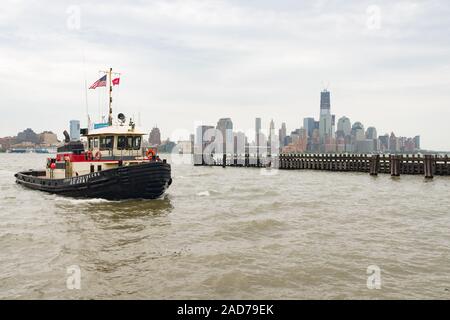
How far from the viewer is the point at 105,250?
44.7 feet

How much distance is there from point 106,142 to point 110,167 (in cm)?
178

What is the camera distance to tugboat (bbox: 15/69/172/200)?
23906 mm

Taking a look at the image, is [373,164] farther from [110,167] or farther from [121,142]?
[110,167]

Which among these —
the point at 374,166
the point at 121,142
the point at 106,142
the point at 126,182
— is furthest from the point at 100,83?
the point at 374,166

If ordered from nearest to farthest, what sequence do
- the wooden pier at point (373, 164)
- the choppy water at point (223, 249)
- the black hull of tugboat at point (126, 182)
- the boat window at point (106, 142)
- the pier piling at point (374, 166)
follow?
the choppy water at point (223, 249), the black hull of tugboat at point (126, 182), the boat window at point (106, 142), the wooden pier at point (373, 164), the pier piling at point (374, 166)

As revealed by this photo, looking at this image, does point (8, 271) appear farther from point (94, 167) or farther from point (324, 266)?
point (94, 167)

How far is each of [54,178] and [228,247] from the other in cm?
2013

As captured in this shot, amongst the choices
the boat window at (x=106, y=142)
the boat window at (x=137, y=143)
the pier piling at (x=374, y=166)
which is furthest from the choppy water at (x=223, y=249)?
the pier piling at (x=374, y=166)

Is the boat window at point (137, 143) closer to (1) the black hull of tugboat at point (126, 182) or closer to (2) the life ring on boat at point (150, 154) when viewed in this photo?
(2) the life ring on boat at point (150, 154)

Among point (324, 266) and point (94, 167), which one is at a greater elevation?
point (94, 167)

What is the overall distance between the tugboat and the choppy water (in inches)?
39.7

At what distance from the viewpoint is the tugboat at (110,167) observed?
23906 mm

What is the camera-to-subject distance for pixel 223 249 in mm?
13703
